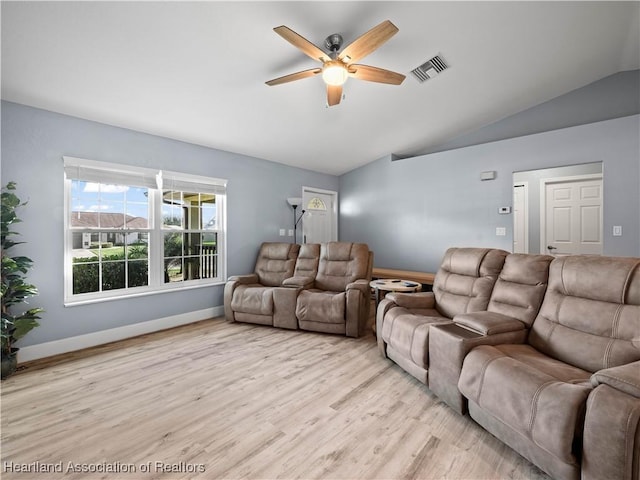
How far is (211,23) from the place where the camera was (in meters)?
2.18

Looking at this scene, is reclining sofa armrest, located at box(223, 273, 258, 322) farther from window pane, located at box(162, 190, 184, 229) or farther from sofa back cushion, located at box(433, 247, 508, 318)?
sofa back cushion, located at box(433, 247, 508, 318)

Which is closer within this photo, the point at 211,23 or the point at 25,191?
the point at 211,23

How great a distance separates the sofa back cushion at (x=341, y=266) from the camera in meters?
4.02

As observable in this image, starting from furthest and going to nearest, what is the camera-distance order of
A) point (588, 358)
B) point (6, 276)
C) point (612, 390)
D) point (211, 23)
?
point (6, 276)
point (211, 23)
point (588, 358)
point (612, 390)

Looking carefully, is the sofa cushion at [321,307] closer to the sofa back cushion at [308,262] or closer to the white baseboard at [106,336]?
the sofa back cushion at [308,262]

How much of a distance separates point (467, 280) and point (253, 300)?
2517 mm

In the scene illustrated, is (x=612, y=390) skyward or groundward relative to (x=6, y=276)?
groundward

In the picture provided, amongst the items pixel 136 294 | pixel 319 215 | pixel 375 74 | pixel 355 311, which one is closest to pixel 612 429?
pixel 355 311

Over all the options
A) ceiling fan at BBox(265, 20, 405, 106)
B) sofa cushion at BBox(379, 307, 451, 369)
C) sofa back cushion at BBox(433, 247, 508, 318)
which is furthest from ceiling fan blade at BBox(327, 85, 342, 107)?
sofa cushion at BBox(379, 307, 451, 369)

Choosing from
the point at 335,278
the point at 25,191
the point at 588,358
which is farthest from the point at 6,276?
the point at 588,358

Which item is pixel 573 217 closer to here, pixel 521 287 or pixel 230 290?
pixel 521 287

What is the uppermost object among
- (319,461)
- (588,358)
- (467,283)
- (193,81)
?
(193,81)

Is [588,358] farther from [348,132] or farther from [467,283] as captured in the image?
[348,132]

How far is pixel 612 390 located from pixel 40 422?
10.3 ft
